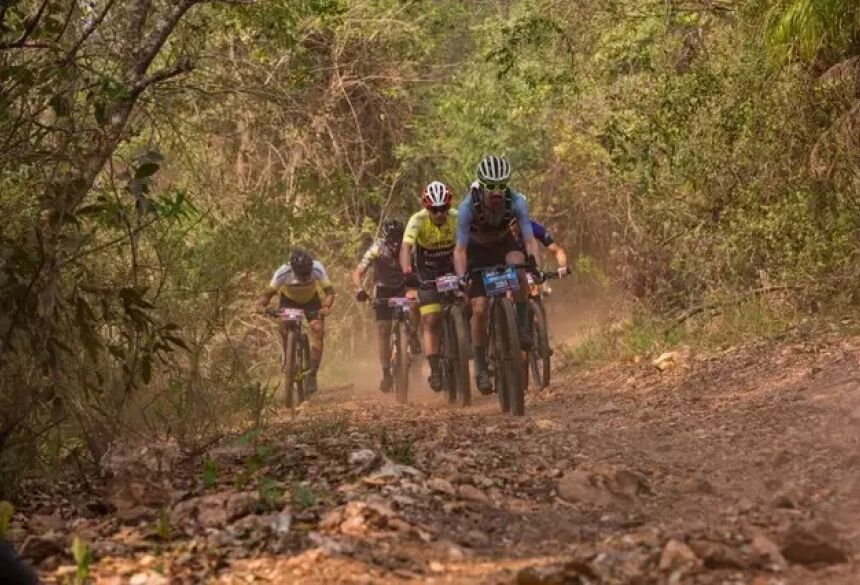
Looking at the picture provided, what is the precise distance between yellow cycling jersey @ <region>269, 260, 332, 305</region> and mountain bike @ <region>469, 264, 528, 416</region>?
4354mm

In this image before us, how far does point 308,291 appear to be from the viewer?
14.4m

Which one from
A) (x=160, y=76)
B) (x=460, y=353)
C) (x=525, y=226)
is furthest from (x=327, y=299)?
(x=160, y=76)

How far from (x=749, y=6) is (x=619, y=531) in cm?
824

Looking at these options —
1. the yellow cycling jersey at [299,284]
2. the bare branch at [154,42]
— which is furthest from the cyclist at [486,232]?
the yellow cycling jersey at [299,284]

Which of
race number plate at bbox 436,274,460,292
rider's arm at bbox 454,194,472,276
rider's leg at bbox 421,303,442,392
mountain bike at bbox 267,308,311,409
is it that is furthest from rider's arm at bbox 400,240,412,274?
mountain bike at bbox 267,308,311,409

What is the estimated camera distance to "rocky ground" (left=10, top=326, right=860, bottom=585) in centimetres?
454

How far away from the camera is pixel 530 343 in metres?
10.2

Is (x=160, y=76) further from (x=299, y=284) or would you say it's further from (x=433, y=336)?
(x=299, y=284)

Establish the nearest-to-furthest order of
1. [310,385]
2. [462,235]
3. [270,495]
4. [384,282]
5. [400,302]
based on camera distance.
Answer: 1. [270,495]
2. [462,235]
3. [400,302]
4. [384,282]
5. [310,385]

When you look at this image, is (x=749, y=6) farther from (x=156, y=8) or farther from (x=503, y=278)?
(x=156, y=8)

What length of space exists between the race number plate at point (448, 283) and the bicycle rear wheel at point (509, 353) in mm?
472

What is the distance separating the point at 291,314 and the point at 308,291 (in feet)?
1.44

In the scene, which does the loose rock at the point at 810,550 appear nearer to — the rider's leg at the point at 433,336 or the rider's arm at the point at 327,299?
the rider's leg at the point at 433,336

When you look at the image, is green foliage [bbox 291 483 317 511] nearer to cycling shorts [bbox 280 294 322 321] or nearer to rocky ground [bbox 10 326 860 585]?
rocky ground [bbox 10 326 860 585]
